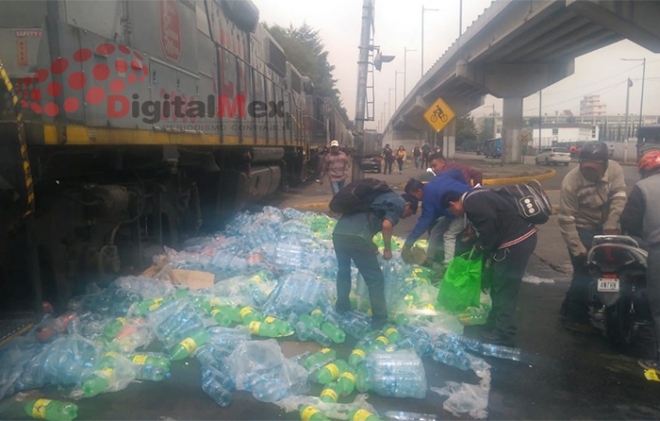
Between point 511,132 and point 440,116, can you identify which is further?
point 511,132

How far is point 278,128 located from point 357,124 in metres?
2.14

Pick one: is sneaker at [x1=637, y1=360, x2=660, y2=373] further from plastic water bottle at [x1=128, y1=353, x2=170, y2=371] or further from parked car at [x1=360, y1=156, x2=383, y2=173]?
parked car at [x1=360, y1=156, x2=383, y2=173]

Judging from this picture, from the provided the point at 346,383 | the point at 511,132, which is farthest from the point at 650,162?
the point at 511,132

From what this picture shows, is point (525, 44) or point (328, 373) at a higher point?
point (525, 44)

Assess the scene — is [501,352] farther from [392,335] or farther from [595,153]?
[595,153]

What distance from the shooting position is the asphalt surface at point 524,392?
3.91 metres

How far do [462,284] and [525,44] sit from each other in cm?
2737

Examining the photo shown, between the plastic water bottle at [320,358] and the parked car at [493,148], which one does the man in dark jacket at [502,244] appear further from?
the parked car at [493,148]

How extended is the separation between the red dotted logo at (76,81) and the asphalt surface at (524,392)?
222 centimetres

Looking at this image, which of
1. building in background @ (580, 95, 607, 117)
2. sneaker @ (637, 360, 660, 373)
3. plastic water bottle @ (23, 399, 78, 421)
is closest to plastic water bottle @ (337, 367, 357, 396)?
plastic water bottle @ (23, 399, 78, 421)

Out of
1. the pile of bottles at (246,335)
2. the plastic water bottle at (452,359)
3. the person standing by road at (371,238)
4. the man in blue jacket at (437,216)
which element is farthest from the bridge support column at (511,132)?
the plastic water bottle at (452,359)

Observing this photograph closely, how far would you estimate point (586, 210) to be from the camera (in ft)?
19.5

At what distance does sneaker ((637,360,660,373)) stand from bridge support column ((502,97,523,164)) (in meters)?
38.3

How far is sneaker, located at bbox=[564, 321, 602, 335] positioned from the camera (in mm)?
5586
